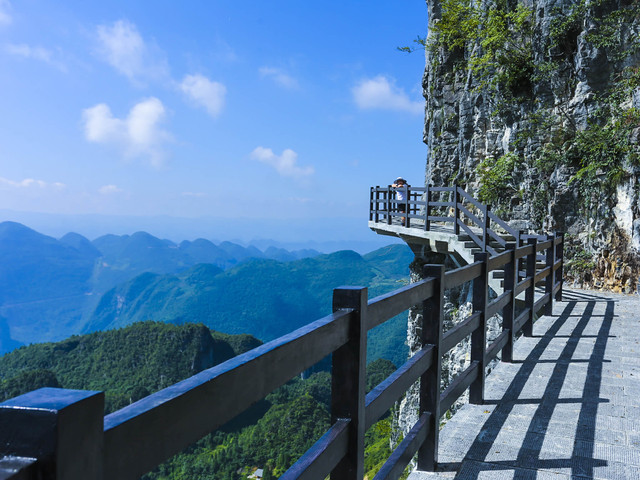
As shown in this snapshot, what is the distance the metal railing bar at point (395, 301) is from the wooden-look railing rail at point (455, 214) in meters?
8.58

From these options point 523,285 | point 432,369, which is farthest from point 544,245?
point 432,369

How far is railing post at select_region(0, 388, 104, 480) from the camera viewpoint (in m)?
0.84

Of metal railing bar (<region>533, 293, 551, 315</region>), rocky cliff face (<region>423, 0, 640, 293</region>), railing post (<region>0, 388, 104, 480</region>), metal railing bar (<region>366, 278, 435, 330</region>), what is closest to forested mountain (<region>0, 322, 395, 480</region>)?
rocky cliff face (<region>423, 0, 640, 293</region>)

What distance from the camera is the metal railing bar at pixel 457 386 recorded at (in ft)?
12.4

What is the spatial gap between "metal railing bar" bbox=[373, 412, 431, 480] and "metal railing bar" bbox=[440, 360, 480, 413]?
36 centimetres

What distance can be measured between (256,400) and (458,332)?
2682 millimetres

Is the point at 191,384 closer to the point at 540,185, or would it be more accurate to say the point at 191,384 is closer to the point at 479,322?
the point at 479,322

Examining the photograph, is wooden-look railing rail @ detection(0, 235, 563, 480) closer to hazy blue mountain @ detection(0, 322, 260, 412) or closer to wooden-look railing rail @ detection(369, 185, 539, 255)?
wooden-look railing rail @ detection(369, 185, 539, 255)

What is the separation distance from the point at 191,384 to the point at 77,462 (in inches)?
15.5

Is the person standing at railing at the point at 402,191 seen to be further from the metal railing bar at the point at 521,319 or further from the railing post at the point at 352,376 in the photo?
Answer: the railing post at the point at 352,376

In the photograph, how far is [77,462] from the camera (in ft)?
2.95

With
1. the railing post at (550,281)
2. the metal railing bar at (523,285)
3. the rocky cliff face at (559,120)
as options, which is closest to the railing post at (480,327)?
the metal railing bar at (523,285)

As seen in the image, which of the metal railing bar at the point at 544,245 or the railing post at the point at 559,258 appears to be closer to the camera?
the metal railing bar at the point at 544,245

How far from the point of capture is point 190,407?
1.25 m
